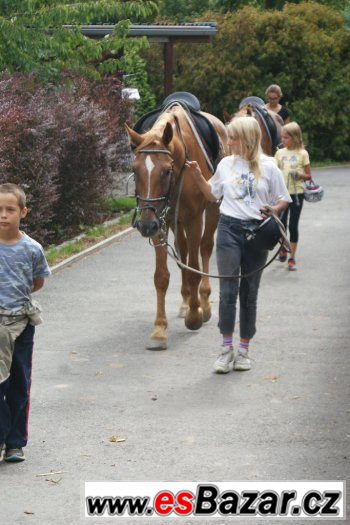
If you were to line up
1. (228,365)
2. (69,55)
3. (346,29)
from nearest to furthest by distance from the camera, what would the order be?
(228,365), (69,55), (346,29)

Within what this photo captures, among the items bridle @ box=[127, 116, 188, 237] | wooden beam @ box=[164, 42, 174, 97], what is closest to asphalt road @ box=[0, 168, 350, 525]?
bridle @ box=[127, 116, 188, 237]

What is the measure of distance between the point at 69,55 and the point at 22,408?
40.2ft

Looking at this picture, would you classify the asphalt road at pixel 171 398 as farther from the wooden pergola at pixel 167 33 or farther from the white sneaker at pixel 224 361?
the wooden pergola at pixel 167 33

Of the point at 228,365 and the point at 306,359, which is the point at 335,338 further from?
the point at 228,365

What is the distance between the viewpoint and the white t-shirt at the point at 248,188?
30.0 ft

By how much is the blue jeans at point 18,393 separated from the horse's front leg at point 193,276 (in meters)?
3.50

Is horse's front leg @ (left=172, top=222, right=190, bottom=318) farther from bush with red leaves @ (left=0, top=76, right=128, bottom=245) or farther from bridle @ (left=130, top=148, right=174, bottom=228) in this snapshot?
bush with red leaves @ (left=0, top=76, right=128, bottom=245)

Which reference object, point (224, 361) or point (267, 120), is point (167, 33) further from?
point (224, 361)

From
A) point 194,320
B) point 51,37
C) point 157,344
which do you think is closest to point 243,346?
point 157,344

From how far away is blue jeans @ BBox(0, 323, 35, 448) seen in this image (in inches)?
283

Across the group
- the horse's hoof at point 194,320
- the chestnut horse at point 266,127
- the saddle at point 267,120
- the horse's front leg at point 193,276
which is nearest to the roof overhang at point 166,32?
the chestnut horse at point 266,127

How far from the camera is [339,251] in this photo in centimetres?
1586

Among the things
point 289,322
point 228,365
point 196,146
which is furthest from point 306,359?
point 196,146

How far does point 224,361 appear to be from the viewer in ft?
30.6
